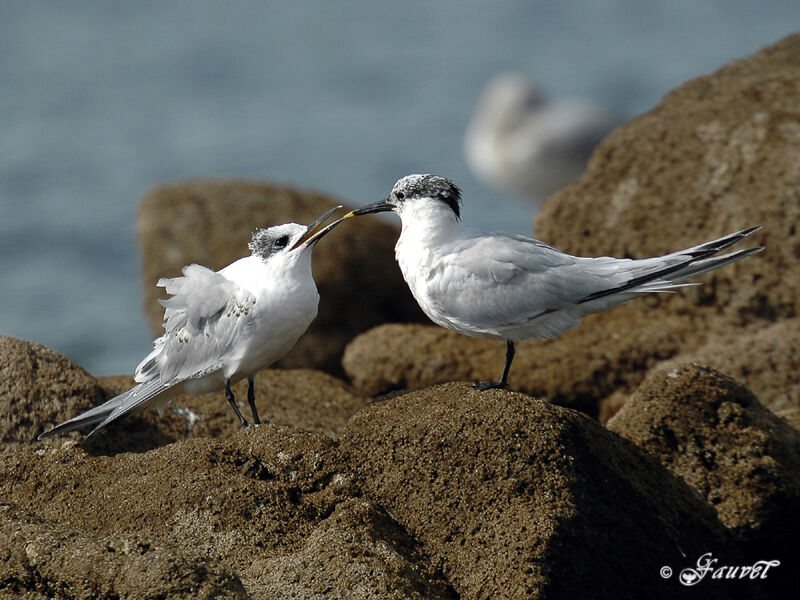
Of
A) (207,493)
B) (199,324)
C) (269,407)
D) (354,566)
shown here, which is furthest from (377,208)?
(354,566)

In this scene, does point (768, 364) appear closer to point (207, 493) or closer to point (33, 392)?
point (207, 493)

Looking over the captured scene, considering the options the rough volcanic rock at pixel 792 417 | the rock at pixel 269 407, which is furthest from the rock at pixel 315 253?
the rough volcanic rock at pixel 792 417

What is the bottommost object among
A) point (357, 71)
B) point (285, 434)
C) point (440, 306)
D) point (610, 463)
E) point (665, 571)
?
point (665, 571)

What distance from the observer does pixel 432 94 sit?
27.2 m

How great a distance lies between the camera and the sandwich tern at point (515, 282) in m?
5.86

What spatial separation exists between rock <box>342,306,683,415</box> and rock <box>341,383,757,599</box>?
2411 millimetres

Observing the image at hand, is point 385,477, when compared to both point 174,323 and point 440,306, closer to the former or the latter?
point 440,306

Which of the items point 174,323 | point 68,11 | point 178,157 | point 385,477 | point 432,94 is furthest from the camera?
point 68,11

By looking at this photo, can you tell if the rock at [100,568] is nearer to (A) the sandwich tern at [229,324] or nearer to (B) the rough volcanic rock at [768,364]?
(A) the sandwich tern at [229,324]

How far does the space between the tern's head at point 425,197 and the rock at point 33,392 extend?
1.82 m

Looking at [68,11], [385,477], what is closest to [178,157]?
[68,11]

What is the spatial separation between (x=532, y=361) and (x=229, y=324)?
2658mm

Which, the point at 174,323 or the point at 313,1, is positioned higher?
the point at 313,1

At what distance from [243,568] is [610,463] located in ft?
5.59
